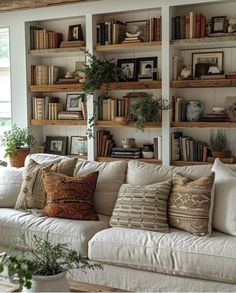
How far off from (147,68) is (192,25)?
717 millimetres

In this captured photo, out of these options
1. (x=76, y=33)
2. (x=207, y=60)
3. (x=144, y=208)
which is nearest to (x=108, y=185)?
(x=144, y=208)

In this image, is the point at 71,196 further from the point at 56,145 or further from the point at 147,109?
the point at 56,145

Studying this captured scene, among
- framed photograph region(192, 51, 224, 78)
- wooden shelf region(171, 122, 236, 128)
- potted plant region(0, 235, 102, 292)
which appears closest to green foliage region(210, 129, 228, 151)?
wooden shelf region(171, 122, 236, 128)

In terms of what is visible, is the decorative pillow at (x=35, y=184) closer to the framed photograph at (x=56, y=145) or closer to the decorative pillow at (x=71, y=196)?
the decorative pillow at (x=71, y=196)

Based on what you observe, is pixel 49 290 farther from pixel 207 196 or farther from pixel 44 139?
pixel 44 139

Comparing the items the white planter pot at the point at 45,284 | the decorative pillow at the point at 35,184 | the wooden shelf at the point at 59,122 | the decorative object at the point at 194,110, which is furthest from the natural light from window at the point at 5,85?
the white planter pot at the point at 45,284

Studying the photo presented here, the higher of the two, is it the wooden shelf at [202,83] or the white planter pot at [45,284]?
the wooden shelf at [202,83]

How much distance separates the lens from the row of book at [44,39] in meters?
5.33

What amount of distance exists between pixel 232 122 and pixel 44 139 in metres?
2.43

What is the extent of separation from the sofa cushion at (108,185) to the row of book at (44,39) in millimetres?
2210

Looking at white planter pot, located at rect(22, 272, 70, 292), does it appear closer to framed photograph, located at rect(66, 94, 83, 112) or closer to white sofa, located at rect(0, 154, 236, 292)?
white sofa, located at rect(0, 154, 236, 292)

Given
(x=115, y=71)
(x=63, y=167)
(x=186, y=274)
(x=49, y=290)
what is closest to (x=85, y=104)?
(x=115, y=71)

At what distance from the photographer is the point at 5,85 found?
5.75 m

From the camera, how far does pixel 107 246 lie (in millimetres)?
3021
